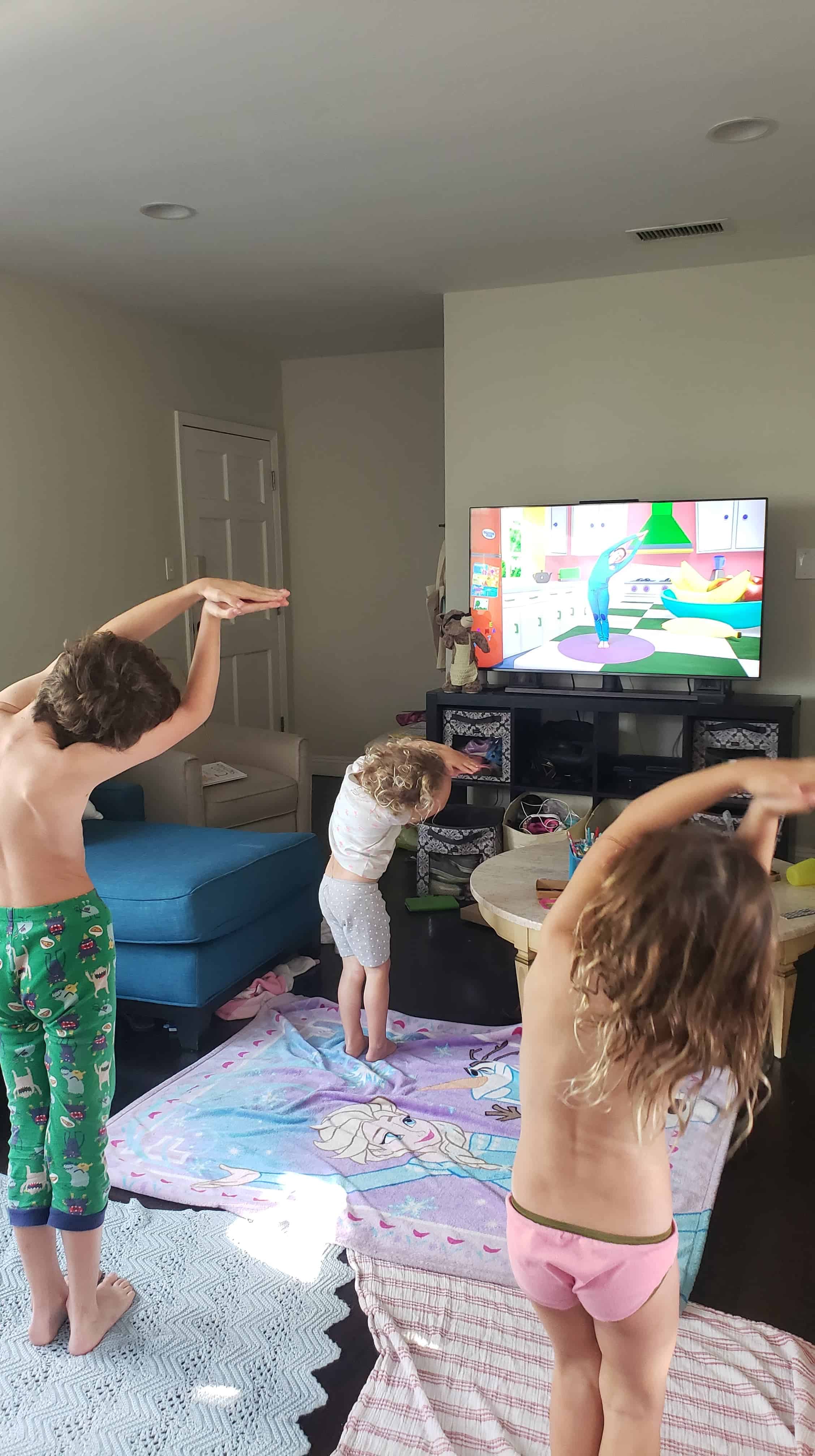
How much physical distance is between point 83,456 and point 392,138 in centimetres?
227

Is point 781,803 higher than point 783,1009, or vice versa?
point 781,803

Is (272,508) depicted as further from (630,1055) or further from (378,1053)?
(630,1055)

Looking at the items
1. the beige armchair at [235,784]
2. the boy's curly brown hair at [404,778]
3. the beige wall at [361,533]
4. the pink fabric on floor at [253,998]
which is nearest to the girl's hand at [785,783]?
the boy's curly brown hair at [404,778]

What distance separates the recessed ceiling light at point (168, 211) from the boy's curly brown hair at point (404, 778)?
2150mm

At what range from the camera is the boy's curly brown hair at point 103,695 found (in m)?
1.51

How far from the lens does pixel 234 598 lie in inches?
62.0

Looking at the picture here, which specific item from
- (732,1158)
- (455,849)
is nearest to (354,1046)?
(732,1158)

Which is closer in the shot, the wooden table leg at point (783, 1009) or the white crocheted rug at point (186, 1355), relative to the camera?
the white crocheted rug at point (186, 1355)

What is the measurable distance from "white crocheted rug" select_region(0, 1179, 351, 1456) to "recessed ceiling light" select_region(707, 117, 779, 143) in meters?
3.01

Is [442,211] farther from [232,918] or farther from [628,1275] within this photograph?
[628,1275]

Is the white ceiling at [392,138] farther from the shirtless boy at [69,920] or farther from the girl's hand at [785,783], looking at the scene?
the girl's hand at [785,783]

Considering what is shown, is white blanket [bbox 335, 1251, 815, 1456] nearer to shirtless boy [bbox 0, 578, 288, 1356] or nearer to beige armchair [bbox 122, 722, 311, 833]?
shirtless boy [bbox 0, 578, 288, 1356]

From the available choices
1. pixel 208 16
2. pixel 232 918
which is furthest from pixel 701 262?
pixel 232 918

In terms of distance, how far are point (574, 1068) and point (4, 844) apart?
97 cm
